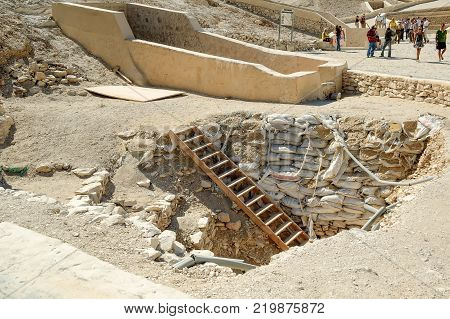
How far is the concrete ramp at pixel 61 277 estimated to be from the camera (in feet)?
9.62

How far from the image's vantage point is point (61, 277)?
3.06m

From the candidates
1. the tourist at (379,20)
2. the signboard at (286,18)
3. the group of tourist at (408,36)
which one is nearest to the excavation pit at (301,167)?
the group of tourist at (408,36)

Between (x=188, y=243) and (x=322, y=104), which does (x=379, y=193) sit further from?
(x=188, y=243)

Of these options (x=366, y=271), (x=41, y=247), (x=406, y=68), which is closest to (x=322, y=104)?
(x=406, y=68)

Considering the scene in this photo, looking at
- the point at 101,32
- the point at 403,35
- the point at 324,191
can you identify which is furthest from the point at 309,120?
the point at 403,35

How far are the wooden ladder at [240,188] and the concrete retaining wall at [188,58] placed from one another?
183 centimetres

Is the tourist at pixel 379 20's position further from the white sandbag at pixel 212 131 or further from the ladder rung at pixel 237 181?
the ladder rung at pixel 237 181

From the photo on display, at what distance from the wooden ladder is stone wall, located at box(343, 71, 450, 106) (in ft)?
10.9

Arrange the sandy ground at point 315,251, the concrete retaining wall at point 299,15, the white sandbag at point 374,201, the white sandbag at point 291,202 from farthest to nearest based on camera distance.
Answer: the concrete retaining wall at point 299,15 → the white sandbag at point 291,202 → the white sandbag at point 374,201 → the sandy ground at point 315,251

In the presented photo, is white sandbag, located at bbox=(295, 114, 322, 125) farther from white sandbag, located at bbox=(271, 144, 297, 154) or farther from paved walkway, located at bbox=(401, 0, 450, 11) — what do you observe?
paved walkway, located at bbox=(401, 0, 450, 11)

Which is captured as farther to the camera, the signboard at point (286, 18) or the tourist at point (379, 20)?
the tourist at point (379, 20)

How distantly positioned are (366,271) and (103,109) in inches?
273

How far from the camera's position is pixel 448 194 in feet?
19.7

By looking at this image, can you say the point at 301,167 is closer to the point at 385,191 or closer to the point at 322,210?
the point at 322,210
